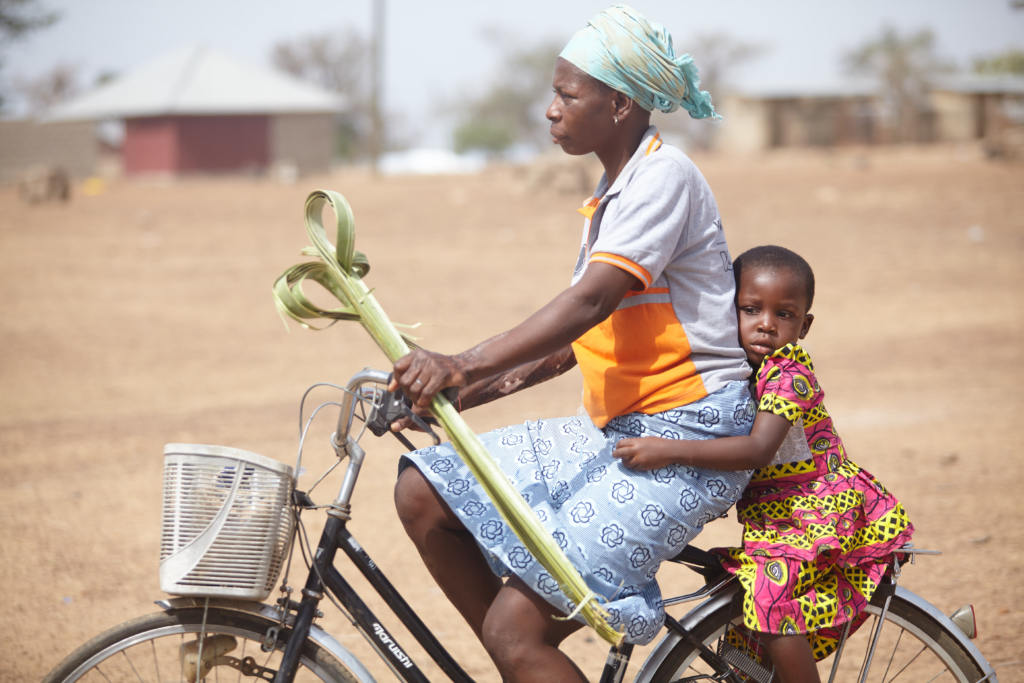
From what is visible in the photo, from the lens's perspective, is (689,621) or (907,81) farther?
(907,81)

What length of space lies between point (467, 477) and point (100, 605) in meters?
2.43

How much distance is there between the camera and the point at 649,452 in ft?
6.54

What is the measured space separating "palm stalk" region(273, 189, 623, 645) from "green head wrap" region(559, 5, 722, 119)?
0.64 metres

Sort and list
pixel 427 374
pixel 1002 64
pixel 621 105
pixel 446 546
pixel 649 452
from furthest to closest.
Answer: pixel 1002 64, pixel 446 546, pixel 621 105, pixel 649 452, pixel 427 374

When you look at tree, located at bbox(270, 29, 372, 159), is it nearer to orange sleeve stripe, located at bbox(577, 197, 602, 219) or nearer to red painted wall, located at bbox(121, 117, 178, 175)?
red painted wall, located at bbox(121, 117, 178, 175)

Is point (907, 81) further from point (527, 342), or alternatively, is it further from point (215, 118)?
point (527, 342)

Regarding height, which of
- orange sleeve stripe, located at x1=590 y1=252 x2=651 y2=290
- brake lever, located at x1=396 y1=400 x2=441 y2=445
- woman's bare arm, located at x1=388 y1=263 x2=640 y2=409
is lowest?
brake lever, located at x1=396 y1=400 x2=441 y2=445

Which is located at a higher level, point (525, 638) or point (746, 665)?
point (525, 638)

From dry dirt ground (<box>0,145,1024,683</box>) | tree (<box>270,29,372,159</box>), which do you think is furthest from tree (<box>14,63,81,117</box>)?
dry dirt ground (<box>0,145,1024,683</box>)

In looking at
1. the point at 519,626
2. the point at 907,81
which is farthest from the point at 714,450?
the point at 907,81

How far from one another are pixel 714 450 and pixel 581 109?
0.82m

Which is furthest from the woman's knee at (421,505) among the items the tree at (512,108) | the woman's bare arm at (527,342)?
the tree at (512,108)

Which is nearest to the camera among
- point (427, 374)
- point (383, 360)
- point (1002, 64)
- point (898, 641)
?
point (427, 374)

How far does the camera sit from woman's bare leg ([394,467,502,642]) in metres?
2.18
